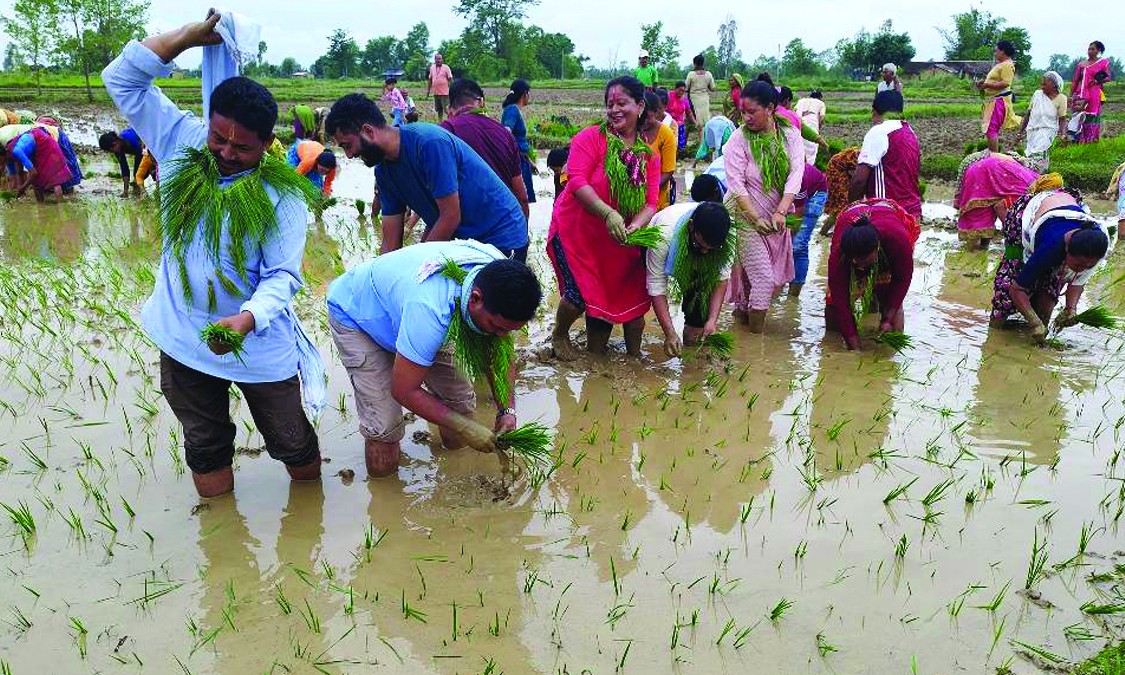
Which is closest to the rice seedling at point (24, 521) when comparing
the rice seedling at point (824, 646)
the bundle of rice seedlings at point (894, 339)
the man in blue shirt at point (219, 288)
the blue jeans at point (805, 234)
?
the man in blue shirt at point (219, 288)

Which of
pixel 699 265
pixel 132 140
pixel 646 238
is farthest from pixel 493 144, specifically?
pixel 132 140

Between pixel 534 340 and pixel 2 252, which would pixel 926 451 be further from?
pixel 2 252

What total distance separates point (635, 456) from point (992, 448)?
5.27 ft

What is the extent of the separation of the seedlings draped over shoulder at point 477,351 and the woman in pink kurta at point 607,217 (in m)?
1.51

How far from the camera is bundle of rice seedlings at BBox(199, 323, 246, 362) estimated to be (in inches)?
117

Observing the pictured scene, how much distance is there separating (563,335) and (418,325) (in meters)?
2.28

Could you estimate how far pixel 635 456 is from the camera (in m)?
4.16

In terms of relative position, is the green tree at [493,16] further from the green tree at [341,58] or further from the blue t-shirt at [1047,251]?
the blue t-shirt at [1047,251]

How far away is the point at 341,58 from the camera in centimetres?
5459

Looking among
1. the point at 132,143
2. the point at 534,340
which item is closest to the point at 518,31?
the point at 132,143

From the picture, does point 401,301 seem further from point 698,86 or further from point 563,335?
point 698,86

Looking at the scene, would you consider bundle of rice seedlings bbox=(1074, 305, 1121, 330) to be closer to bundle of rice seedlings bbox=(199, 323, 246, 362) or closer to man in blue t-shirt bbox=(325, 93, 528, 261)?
man in blue t-shirt bbox=(325, 93, 528, 261)

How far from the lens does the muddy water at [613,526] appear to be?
9.27ft

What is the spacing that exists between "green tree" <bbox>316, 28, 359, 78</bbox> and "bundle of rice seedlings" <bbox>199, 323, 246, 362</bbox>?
54.8 meters
